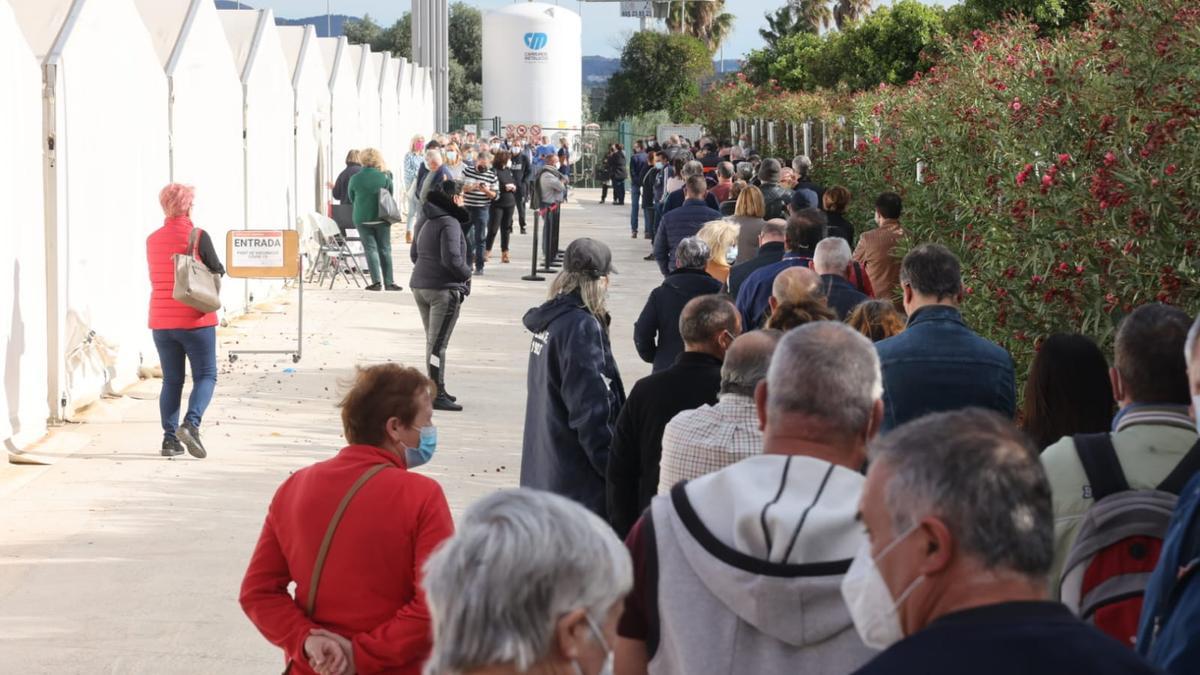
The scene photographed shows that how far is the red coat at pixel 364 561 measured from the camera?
13.4 ft

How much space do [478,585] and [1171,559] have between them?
145 cm

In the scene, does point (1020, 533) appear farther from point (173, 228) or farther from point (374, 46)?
point (374, 46)

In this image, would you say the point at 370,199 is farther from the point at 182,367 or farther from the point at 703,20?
the point at 703,20

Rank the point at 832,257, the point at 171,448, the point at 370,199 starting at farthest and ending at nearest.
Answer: the point at 370,199
the point at 171,448
the point at 832,257

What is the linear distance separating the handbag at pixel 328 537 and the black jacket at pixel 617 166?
3348 centimetres

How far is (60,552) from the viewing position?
27.6 ft

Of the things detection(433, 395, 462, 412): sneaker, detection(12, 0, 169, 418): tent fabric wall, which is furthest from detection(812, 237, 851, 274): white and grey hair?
detection(12, 0, 169, 418): tent fabric wall

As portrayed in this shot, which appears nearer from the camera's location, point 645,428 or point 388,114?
point 645,428

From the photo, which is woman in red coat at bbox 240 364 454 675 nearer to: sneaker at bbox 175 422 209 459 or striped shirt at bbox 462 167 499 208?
sneaker at bbox 175 422 209 459

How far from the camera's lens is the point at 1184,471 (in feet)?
12.3

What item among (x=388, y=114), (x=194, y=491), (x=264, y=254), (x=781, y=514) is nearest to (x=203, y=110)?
(x=264, y=254)

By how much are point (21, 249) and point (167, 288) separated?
1466 mm

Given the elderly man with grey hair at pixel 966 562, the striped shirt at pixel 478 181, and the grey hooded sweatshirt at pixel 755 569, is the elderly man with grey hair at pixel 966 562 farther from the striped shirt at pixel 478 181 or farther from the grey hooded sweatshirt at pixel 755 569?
the striped shirt at pixel 478 181

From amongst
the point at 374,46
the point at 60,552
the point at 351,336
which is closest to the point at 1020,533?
the point at 60,552
